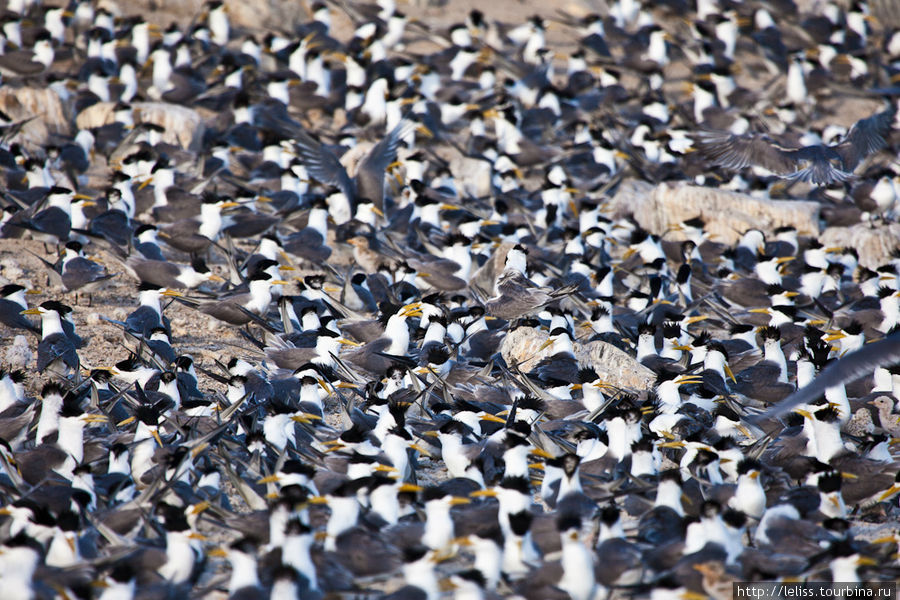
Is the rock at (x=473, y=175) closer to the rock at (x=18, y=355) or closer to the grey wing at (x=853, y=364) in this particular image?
the rock at (x=18, y=355)

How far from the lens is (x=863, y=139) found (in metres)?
10.5

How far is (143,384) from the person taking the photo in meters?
7.49

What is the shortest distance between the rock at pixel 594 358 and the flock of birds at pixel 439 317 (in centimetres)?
7

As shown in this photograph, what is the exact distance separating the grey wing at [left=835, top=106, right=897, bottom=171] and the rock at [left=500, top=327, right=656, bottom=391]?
3.62m

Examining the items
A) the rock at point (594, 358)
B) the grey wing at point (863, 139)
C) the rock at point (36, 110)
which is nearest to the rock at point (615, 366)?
the rock at point (594, 358)

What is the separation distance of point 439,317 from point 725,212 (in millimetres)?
4234

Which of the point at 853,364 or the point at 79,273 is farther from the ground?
the point at 853,364

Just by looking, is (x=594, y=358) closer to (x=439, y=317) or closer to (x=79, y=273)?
(x=439, y=317)

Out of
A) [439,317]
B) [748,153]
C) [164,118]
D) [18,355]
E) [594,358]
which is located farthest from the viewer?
[164,118]

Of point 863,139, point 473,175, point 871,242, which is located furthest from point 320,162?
point 871,242

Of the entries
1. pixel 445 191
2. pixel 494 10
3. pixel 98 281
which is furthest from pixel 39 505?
pixel 494 10

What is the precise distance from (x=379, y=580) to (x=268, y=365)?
3.02 metres

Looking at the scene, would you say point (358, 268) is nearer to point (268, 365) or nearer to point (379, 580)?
point (268, 365)

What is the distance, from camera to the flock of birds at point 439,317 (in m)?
5.65
